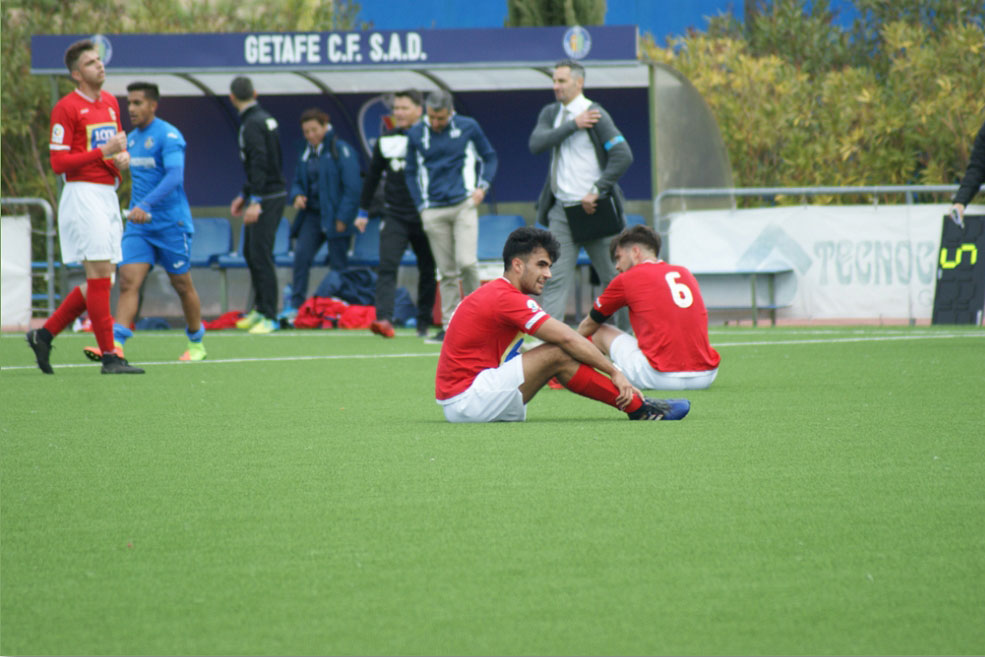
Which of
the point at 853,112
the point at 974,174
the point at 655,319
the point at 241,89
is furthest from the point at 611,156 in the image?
the point at 853,112

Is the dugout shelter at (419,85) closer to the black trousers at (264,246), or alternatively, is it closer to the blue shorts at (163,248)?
the black trousers at (264,246)

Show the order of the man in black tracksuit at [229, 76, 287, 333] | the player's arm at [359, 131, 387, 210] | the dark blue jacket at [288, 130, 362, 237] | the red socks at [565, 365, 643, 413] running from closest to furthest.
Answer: the red socks at [565, 365, 643, 413] < the man in black tracksuit at [229, 76, 287, 333] < the player's arm at [359, 131, 387, 210] < the dark blue jacket at [288, 130, 362, 237]

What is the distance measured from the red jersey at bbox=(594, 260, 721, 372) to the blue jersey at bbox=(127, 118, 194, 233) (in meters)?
3.60

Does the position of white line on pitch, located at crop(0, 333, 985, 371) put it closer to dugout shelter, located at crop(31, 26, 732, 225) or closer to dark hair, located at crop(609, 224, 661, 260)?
dark hair, located at crop(609, 224, 661, 260)

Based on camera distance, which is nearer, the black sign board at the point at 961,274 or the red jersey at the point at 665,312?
the red jersey at the point at 665,312

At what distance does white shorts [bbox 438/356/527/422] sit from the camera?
248 inches

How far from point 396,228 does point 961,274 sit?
5.83 metres

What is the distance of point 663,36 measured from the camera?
28.3m

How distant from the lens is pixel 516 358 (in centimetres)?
630

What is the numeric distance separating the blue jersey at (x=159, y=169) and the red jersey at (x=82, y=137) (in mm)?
662

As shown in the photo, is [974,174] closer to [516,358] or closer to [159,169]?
[516,358]

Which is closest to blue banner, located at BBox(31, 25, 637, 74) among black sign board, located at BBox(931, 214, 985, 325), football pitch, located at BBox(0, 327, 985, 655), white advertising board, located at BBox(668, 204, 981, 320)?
white advertising board, located at BBox(668, 204, 981, 320)

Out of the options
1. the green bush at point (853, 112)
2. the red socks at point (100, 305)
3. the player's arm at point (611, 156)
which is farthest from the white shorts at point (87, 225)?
the green bush at point (853, 112)

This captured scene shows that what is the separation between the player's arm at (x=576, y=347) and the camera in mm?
6117
